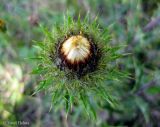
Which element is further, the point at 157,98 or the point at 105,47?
the point at 157,98

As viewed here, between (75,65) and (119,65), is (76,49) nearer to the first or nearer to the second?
(75,65)

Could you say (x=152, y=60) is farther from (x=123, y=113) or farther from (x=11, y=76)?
(x=11, y=76)

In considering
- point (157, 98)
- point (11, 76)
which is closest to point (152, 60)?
point (157, 98)

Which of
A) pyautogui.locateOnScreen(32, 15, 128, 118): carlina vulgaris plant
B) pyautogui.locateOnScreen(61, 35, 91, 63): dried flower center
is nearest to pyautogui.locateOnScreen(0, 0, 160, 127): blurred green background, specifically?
pyautogui.locateOnScreen(32, 15, 128, 118): carlina vulgaris plant

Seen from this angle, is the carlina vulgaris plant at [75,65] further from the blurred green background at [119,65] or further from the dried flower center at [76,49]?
the blurred green background at [119,65]

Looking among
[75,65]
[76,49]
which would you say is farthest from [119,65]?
[76,49]
